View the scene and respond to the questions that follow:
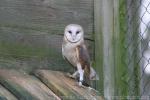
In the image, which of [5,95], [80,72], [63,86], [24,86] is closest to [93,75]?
[80,72]

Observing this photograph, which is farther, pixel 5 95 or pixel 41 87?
pixel 41 87

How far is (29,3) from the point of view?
3.42 metres

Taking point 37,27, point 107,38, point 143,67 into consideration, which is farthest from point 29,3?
point 143,67

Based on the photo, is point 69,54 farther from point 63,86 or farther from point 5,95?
point 5,95

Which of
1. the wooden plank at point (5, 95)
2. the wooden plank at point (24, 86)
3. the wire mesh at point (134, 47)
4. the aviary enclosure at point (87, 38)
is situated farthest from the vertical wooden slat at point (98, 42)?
the wooden plank at point (5, 95)

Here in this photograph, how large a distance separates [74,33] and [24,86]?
54cm

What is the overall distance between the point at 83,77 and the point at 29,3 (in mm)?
489

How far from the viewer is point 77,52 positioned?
346 centimetres

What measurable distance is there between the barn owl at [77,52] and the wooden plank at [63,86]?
91 millimetres

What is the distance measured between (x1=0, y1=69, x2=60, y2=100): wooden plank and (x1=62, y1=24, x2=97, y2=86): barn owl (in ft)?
0.82

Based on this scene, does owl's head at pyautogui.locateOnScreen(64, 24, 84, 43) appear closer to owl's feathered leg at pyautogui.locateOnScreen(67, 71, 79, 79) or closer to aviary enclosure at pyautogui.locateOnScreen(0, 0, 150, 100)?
aviary enclosure at pyautogui.locateOnScreen(0, 0, 150, 100)

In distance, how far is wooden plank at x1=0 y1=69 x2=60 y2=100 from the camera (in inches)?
117

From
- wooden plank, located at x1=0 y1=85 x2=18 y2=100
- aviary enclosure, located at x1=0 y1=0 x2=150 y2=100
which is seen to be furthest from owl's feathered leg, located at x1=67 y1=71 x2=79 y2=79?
wooden plank, located at x1=0 y1=85 x2=18 y2=100

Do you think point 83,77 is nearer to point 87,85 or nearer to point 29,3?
point 87,85
